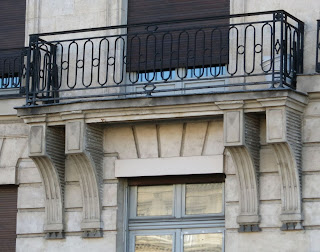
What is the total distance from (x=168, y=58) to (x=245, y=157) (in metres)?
1.98

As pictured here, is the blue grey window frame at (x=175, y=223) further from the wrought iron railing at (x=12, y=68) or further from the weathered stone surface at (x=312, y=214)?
the wrought iron railing at (x=12, y=68)

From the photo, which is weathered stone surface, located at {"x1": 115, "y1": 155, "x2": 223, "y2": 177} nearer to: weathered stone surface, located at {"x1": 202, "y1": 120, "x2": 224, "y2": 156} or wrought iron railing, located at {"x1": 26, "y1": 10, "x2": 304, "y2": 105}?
weathered stone surface, located at {"x1": 202, "y1": 120, "x2": 224, "y2": 156}

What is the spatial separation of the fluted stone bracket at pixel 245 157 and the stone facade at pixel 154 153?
1cm

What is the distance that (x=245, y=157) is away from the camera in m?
14.9

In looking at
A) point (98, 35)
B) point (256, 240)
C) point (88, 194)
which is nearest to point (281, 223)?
point (256, 240)

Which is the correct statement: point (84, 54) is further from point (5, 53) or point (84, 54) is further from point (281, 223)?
point (281, 223)

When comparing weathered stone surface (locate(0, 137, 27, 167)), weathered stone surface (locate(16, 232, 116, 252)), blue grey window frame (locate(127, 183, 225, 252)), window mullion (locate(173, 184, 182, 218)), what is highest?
weathered stone surface (locate(0, 137, 27, 167))

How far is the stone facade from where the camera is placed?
14.7 m

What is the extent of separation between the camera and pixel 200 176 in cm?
1555

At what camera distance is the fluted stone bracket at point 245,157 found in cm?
1468

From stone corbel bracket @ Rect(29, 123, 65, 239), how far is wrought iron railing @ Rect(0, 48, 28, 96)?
1084mm

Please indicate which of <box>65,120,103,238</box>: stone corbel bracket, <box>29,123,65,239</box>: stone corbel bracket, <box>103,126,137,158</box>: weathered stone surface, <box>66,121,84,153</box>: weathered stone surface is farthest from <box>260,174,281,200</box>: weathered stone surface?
<box>29,123,65,239</box>: stone corbel bracket

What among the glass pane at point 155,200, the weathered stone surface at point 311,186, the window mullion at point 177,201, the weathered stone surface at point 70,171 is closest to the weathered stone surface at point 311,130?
the weathered stone surface at point 311,186

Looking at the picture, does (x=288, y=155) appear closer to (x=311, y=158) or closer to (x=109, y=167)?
(x=311, y=158)
